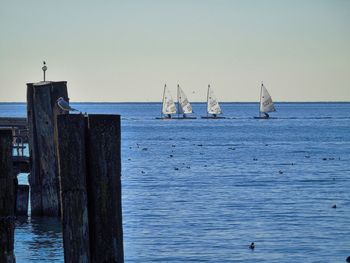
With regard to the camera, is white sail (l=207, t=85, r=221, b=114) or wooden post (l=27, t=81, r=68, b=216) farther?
white sail (l=207, t=85, r=221, b=114)

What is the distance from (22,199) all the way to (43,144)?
341cm

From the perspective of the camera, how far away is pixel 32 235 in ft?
72.0

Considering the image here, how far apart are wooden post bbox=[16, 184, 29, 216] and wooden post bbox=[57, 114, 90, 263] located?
523 inches

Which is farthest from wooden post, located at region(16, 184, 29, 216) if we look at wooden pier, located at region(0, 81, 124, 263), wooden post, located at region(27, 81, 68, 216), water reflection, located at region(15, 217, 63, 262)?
wooden pier, located at region(0, 81, 124, 263)

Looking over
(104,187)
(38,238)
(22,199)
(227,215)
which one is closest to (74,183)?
(104,187)

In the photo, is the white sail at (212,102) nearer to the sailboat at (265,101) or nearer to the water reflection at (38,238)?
the sailboat at (265,101)

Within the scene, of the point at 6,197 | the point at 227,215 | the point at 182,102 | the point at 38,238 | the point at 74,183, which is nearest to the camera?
the point at 74,183

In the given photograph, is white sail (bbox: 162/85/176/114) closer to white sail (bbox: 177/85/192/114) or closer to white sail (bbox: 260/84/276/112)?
white sail (bbox: 177/85/192/114)

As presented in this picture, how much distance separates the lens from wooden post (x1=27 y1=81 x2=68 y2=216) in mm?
19406

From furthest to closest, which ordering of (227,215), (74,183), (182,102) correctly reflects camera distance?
(182,102) → (227,215) → (74,183)

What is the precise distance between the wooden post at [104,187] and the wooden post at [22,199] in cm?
1335

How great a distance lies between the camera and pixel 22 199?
22.8m

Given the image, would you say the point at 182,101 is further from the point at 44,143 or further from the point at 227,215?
the point at 44,143

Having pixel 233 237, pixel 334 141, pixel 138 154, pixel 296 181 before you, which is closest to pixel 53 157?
pixel 233 237
